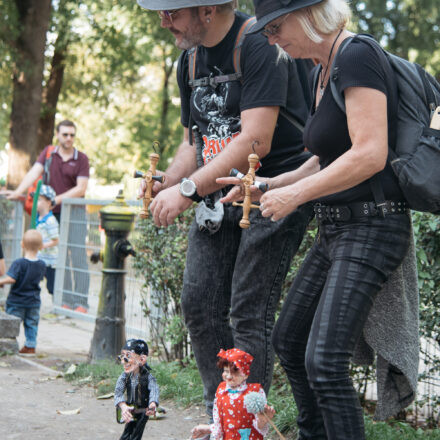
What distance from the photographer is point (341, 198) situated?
2852 millimetres

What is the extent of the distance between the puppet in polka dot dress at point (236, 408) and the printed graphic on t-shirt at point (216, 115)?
1.10 m

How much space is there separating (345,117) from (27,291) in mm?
5253

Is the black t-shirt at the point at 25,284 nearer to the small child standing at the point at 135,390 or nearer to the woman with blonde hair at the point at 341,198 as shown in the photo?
the small child standing at the point at 135,390

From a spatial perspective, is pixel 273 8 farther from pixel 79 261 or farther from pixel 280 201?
pixel 79 261

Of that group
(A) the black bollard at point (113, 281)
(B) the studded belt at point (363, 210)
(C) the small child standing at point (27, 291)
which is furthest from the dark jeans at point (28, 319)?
(B) the studded belt at point (363, 210)

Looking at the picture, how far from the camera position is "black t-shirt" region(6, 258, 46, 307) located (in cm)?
721

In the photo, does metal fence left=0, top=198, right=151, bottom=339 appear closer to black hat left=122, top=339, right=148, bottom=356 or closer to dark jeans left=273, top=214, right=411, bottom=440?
black hat left=122, top=339, right=148, bottom=356

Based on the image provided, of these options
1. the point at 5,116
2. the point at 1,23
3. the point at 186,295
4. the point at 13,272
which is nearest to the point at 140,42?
the point at 1,23

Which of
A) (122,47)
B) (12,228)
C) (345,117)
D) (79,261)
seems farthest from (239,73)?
(122,47)

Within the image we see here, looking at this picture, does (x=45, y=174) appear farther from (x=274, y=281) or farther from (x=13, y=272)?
(x=274, y=281)

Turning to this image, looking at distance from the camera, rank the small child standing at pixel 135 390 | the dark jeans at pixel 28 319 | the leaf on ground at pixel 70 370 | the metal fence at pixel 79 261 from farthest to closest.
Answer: the metal fence at pixel 79 261, the dark jeans at pixel 28 319, the leaf on ground at pixel 70 370, the small child standing at pixel 135 390

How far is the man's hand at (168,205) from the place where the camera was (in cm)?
326

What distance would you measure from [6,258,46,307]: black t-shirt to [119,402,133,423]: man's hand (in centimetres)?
411

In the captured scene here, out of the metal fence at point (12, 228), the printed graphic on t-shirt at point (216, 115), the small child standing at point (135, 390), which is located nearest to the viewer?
the small child standing at point (135, 390)
